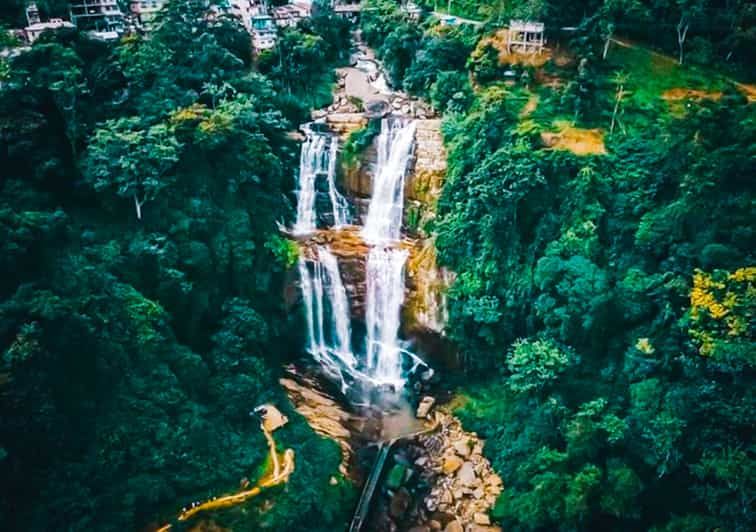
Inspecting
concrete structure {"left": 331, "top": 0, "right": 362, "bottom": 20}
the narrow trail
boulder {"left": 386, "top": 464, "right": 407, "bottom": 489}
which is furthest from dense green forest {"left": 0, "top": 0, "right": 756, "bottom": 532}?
concrete structure {"left": 331, "top": 0, "right": 362, "bottom": 20}

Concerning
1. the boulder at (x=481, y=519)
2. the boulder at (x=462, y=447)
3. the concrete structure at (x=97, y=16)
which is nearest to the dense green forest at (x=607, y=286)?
the boulder at (x=481, y=519)

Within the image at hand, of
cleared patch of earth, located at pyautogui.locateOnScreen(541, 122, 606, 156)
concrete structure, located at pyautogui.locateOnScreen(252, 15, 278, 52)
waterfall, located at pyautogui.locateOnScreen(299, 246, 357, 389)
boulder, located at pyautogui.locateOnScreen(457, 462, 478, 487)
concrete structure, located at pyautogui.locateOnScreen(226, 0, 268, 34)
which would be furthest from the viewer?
concrete structure, located at pyautogui.locateOnScreen(226, 0, 268, 34)

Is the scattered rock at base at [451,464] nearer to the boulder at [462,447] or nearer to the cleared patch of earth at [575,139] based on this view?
the boulder at [462,447]

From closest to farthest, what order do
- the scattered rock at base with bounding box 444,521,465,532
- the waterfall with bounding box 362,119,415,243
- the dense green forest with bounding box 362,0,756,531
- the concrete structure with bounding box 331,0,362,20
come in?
the dense green forest with bounding box 362,0,756,531, the scattered rock at base with bounding box 444,521,465,532, the waterfall with bounding box 362,119,415,243, the concrete structure with bounding box 331,0,362,20

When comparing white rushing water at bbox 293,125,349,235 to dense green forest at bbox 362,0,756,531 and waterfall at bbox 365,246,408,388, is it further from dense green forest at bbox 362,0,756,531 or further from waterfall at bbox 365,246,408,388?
dense green forest at bbox 362,0,756,531

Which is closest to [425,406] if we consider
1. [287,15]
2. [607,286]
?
[607,286]
